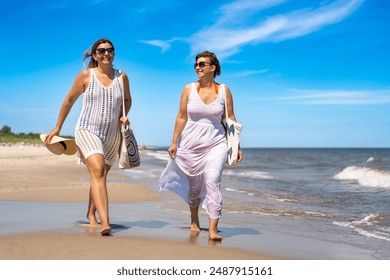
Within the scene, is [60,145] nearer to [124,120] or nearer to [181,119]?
[124,120]

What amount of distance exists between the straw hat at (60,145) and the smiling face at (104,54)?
3.27ft

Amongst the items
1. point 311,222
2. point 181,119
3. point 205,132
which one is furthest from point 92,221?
point 311,222

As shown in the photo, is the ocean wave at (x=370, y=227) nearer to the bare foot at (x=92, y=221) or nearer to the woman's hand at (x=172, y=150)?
the woman's hand at (x=172, y=150)

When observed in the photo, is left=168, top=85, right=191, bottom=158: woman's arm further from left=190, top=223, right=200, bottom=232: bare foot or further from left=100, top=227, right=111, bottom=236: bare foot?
A: left=100, top=227, right=111, bottom=236: bare foot

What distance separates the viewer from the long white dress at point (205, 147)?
555 centimetres

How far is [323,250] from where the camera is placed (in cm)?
509

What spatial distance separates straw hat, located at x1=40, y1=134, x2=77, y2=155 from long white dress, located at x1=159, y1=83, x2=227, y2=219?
49.3 inches

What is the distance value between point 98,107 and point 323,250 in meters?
2.90

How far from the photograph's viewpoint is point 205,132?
562cm

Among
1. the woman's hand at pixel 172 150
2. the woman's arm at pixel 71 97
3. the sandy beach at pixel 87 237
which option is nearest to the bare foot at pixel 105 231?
the sandy beach at pixel 87 237

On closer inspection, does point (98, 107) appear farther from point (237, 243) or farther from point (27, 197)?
point (27, 197)

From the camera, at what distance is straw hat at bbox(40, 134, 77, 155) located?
5723 mm

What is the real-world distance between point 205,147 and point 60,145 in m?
1.73

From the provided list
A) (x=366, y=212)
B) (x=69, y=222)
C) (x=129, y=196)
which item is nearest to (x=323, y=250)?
(x=69, y=222)
